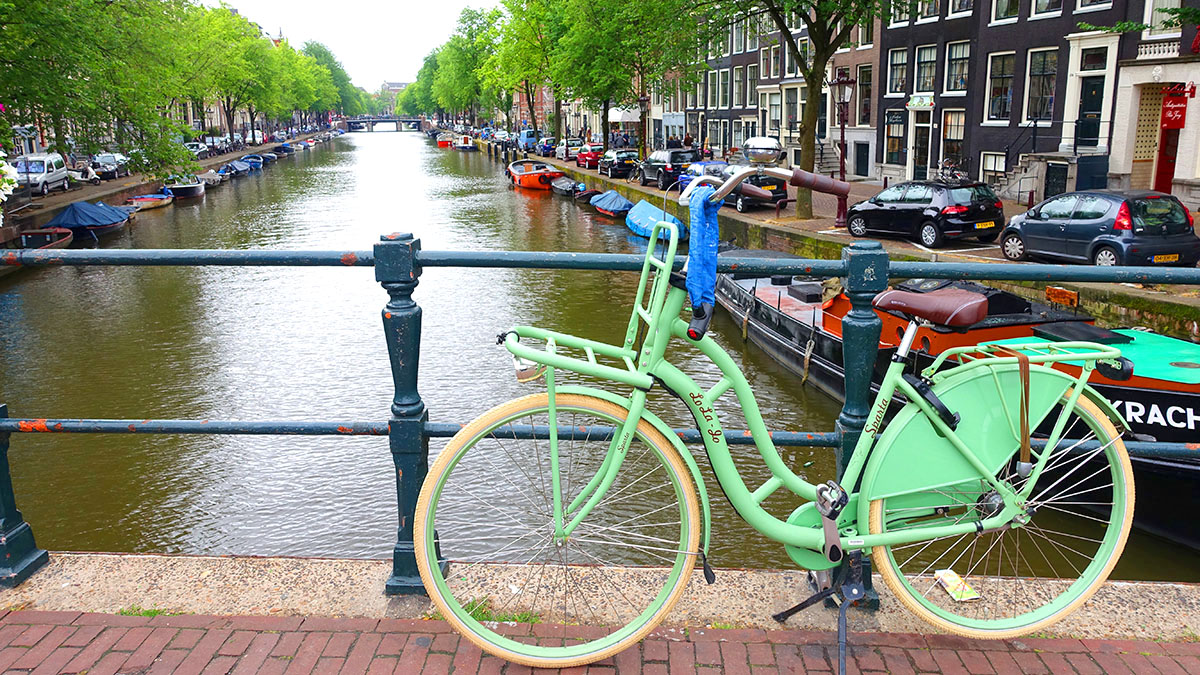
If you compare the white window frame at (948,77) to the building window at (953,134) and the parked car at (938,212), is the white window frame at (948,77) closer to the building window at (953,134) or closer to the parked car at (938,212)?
the building window at (953,134)

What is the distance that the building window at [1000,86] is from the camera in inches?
1059

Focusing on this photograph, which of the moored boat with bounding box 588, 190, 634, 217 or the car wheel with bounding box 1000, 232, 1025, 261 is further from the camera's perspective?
the moored boat with bounding box 588, 190, 634, 217

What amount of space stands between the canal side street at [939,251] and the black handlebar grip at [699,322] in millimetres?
5616

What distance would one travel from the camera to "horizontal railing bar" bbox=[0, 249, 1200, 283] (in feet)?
9.09

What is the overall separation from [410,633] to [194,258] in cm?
142

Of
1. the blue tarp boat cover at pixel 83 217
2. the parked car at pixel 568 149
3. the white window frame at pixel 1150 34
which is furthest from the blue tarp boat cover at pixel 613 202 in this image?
the parked car at pixel 568 149

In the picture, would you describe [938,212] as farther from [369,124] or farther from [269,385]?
[369,124]

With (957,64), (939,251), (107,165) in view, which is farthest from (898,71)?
(107,165)

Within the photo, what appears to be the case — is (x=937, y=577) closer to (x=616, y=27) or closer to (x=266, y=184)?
(x=616, y=27)

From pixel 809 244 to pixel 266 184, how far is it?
127ft

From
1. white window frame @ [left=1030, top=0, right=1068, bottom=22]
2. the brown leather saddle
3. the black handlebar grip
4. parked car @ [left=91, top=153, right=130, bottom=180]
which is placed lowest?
parked car @ [left=91, top=153, right=130, bottom=180]

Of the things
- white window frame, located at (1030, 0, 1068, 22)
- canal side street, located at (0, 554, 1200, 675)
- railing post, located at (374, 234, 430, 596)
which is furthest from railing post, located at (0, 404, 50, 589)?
white window frame, located at (1030, 0, 1068, 22)

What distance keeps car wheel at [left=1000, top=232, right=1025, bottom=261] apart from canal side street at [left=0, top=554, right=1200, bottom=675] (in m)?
15.0

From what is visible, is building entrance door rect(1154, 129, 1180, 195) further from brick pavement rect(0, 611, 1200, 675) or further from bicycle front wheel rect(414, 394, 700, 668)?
bicycle front wheel rect(414, 394, 700, 668)
